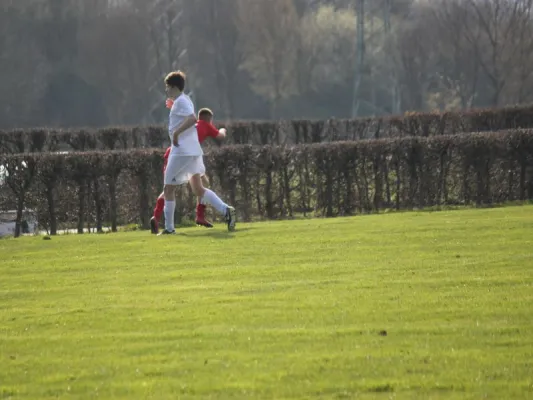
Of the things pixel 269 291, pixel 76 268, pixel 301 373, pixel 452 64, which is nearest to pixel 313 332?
pixel 301 373

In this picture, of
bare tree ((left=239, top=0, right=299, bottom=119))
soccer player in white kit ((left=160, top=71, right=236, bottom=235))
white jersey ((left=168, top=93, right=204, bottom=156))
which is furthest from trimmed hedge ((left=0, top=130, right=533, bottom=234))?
bare tree ((left=239, top=0, right=299, bottom=119))

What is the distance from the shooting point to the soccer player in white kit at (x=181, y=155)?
14844mm

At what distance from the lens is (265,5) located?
2936 inches

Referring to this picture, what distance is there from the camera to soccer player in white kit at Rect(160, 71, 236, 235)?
48.7 feet

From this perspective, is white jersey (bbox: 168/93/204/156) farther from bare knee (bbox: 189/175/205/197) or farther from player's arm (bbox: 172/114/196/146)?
bare knee (bbox: 189/175/205/197)

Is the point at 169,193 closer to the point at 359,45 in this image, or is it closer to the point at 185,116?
the point at 185,116

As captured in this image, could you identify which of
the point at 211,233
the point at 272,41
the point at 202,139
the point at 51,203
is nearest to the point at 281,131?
the point at 51,203

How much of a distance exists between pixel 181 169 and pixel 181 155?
169 mm

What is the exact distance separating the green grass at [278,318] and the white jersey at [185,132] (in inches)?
75.2

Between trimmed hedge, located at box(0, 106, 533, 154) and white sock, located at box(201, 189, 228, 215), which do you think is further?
trimmed hedge, located at box(0, 106, 533, 154)

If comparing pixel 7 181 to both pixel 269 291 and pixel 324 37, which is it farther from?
pixel 324 37

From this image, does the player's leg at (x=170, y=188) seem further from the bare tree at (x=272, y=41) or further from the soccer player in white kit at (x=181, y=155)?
the bare tree at (x=272, y=41)

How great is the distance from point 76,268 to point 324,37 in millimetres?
65621

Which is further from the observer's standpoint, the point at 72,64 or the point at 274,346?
the point at 72,64
